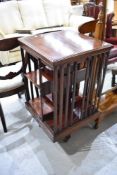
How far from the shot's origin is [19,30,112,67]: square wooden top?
120 centimetres

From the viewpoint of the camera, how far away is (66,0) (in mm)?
3955

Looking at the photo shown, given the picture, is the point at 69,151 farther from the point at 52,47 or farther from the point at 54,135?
the point at 52,47

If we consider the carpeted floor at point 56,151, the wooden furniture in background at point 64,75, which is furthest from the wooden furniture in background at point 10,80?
the carpeted floor at point 56,151

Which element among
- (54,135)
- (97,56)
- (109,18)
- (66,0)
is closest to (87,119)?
(54,135)

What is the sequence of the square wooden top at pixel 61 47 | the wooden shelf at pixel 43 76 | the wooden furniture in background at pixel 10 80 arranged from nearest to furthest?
the square wooden top at pixel 61 47, the wooden shelf at pixel 43 76, the wooden furniture in background at pixel 10 80

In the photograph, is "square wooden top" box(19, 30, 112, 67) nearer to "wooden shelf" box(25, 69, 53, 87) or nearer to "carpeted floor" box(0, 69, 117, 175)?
"wooden shelf" box(25, 69, 53, 87)

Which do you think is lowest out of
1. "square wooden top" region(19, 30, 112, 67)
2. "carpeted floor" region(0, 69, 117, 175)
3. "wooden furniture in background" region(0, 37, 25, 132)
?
"carpeted floor" region(0, 69, 117, 175)

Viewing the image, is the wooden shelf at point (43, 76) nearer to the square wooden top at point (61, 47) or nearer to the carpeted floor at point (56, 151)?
the square wooden top at point (61, 47)

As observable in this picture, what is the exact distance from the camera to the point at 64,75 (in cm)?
135

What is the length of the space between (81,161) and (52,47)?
91 cm

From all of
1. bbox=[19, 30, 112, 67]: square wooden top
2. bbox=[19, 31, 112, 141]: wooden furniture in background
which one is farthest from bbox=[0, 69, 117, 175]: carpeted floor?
bbox=[19, 30, 112, 67]: square wooden top

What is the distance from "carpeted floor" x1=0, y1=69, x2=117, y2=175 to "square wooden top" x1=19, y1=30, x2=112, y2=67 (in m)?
0.78

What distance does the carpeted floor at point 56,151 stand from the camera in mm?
1438

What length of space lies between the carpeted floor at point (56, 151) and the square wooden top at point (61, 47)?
2.56ft
